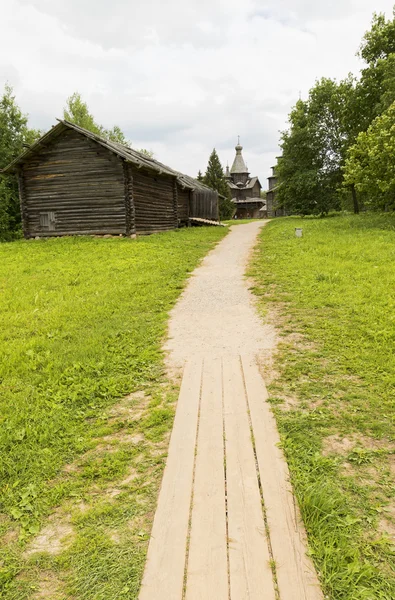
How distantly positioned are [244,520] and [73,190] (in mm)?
20327

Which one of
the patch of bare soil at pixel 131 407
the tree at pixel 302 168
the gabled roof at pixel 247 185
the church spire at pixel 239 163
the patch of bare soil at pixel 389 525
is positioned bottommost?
the patch of bare soil at pixel 389 525

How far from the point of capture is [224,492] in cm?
265

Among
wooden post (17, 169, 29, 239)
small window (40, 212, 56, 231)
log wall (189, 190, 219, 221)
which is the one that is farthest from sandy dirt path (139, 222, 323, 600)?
log wall (189, 190, 219, 221)

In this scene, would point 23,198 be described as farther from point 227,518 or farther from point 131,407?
point 227,518

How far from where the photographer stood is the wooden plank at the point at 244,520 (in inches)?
78.6

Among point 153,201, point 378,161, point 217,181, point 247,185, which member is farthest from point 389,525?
point 247,185

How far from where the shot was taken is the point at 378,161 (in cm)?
1811

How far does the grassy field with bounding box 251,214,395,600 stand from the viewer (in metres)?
2.18

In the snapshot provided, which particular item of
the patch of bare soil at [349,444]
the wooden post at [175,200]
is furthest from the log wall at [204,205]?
the patch of bare soil at [349,444]

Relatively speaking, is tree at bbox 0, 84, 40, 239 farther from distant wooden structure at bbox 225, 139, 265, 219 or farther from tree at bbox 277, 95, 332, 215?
distant wooden structure at bbox 225, 139, 265, 219

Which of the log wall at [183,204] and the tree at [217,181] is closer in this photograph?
the log wall at [183,204]

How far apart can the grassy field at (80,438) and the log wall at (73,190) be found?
473 inches

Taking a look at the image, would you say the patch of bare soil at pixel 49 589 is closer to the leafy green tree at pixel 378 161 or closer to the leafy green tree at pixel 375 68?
the leafy green tree at pixel 378 161

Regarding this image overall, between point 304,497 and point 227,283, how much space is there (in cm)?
726
